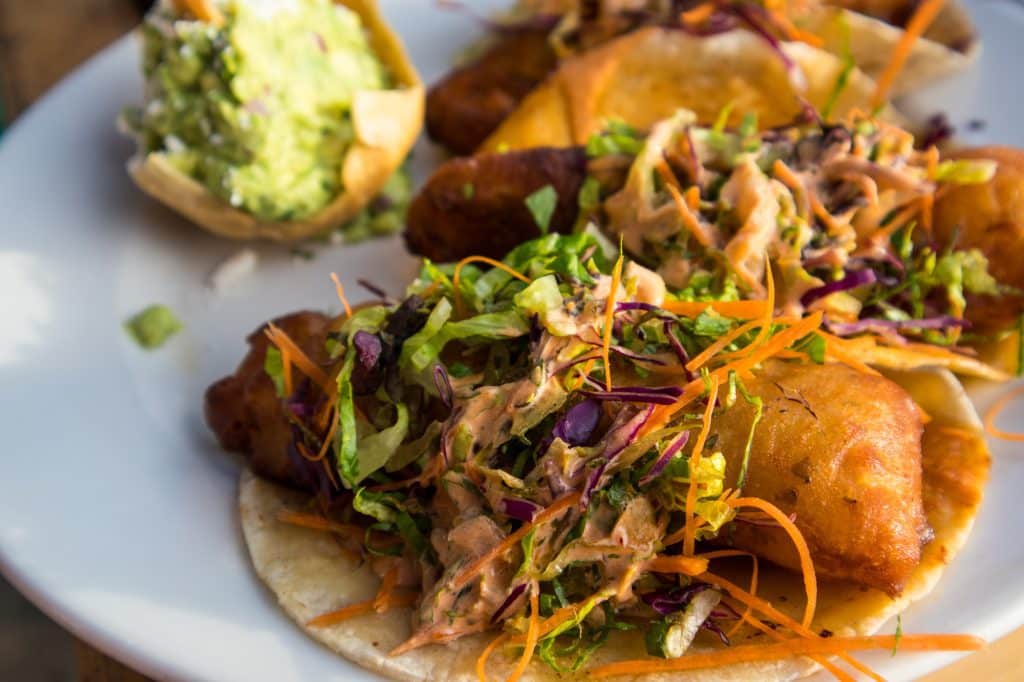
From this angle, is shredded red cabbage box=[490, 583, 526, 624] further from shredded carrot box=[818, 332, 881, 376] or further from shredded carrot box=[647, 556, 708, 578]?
shredded carrot box=[818, 332, 881, 376]

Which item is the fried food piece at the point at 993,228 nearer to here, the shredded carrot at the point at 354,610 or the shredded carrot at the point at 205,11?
the shredded carrot at the point at 354,610

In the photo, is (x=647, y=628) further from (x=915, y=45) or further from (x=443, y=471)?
(x=915, y=45)

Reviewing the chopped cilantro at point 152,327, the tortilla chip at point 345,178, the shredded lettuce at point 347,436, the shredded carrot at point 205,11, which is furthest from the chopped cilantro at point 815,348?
the shredded carrot at point 205,11

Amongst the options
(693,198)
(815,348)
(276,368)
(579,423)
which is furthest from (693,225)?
(276,368)

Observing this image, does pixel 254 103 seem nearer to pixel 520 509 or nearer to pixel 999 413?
pixel 520 509

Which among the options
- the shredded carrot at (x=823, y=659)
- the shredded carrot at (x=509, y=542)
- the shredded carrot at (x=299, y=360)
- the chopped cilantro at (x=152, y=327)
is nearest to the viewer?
the shredded carrot at (x=823, y=659)

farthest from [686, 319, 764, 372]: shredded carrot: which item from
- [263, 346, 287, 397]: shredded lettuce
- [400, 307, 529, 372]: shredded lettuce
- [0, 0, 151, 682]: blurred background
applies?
[0, 0, 151, 682]: blurred background

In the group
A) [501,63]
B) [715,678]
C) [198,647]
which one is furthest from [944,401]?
[501,63]
